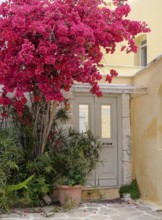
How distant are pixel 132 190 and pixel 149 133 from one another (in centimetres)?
181

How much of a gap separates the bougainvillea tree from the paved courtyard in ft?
8.94

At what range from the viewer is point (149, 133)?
1004 centimetres

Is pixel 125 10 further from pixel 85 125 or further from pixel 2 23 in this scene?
pixel 85 125

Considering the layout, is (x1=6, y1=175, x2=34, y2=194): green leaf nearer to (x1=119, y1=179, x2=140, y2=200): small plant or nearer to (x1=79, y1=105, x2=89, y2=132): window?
(x1=79, y1=105, x2=89, y2=132): window

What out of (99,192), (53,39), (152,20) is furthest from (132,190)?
(152,20)

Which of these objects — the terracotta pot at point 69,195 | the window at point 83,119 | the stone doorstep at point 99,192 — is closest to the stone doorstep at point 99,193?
the stone doorstep at point 99,192

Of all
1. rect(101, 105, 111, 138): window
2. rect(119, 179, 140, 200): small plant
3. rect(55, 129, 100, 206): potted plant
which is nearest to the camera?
rect(55, 129, 100, 206): potted plant

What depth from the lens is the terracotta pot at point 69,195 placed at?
9.12 metres

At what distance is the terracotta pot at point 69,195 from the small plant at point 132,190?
1883mm

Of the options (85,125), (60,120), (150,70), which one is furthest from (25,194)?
(150,70)

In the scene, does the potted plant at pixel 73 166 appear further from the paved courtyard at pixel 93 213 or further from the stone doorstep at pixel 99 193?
the stone doorstep at pixel 99 193

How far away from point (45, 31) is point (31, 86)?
1414 mm

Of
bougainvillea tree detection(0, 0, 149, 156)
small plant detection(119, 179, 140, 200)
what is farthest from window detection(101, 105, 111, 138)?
bougainvillea tree detection(0, 0, 149, 156)

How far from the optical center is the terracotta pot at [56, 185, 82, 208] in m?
9.12
